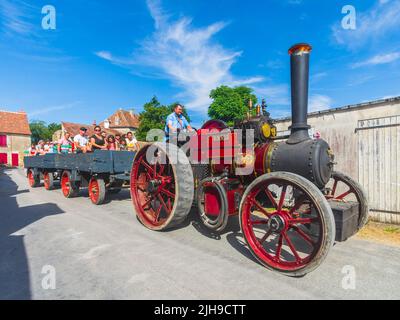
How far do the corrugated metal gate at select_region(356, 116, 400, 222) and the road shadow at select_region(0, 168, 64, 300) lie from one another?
6279 millimetres

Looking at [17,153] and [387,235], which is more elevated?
[17,153]

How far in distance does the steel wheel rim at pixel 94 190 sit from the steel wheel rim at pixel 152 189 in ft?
7.23

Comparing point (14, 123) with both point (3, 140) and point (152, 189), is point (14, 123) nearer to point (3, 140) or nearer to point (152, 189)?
point (3, 140)

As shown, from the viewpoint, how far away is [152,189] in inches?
180

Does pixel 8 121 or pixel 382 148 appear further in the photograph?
pixel 8 121

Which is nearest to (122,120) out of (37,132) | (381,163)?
(37,132)

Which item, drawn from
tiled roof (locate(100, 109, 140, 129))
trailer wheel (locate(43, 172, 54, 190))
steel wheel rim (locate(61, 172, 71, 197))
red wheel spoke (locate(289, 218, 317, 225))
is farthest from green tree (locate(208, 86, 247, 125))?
red wheel spoke (locate(289, 218, 317, 225))

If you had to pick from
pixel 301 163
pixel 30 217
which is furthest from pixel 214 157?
pixel 30 217

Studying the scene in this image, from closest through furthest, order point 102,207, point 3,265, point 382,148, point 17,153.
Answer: point 3,265, point 382,148, point 102,207, point 17,153

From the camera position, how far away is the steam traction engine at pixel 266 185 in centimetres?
269

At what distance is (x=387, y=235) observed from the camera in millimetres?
4539

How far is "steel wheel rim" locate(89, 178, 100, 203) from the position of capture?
6.93 m

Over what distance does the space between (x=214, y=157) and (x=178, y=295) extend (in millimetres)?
2162
